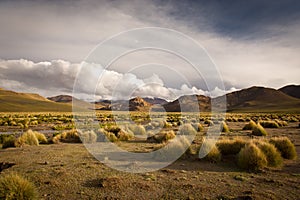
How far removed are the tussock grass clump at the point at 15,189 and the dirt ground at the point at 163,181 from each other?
0.63 metres

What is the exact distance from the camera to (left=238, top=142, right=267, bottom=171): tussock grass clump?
30.7 ft

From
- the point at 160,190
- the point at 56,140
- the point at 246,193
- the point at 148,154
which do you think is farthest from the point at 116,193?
the point at 56,140

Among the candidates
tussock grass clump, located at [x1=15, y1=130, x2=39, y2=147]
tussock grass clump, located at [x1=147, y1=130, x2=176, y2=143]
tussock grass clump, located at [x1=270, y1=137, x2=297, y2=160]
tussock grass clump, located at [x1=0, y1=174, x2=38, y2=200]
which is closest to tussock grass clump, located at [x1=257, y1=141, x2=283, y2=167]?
tussock grass clump, located at [x1=270, y1=137, x2=297, y2=160]

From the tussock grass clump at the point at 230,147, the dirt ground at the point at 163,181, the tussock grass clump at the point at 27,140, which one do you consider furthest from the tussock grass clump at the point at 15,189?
the tussock grass clump at the point at 27,140

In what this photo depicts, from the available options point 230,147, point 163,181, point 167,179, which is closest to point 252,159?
point 230,147

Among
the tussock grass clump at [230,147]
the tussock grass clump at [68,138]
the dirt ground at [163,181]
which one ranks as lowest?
the dirt ground at [163,181]

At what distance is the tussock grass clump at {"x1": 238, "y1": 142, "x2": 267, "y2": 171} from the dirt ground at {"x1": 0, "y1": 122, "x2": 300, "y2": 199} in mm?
294

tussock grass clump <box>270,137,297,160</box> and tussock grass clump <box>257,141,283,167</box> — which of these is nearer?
tussock grass clump <box>257,141,283,167</box>

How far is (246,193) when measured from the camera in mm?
6852

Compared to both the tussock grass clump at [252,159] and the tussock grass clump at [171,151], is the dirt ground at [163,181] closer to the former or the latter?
the tussock grass clump at [252,159]

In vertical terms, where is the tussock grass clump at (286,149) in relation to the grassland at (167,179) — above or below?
above

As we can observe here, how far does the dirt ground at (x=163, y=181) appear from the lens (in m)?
6.81

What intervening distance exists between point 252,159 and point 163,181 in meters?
3.92

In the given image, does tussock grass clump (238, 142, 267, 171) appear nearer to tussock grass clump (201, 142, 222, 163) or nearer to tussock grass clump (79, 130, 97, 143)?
tussock grass clump (201, 142, 222, 163)
